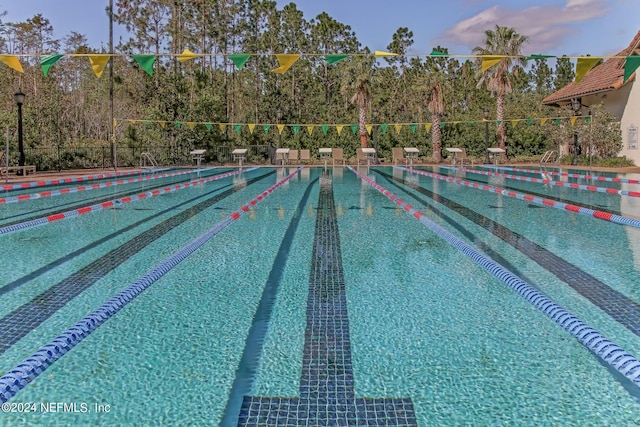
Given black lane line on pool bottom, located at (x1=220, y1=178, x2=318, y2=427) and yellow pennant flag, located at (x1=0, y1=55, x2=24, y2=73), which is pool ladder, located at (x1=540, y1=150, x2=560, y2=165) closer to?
yellow pennant flag, located at (x1=0, y1=55, x2=24, y2=73)

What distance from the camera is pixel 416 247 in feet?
20.7

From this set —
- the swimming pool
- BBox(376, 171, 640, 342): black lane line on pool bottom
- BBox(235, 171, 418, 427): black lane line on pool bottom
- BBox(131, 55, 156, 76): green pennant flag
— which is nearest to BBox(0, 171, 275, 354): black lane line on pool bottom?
the swimming pool

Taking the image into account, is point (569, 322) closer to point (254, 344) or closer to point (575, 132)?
point (254, 344)

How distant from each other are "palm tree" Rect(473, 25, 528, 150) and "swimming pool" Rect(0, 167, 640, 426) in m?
22.2

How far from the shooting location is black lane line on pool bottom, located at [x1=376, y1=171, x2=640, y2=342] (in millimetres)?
3824

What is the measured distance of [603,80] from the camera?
872 inches

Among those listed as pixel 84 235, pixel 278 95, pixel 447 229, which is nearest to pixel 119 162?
pixel 278 95

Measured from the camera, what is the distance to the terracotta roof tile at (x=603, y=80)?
67.9ft

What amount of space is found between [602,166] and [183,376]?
72.3 feet

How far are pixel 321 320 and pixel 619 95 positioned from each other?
22625 millimetres

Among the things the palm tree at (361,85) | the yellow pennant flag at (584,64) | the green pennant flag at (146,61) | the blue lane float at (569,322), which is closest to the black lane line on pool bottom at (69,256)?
the green pennant flag at (146,61)

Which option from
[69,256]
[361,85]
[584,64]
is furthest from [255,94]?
[69,256]

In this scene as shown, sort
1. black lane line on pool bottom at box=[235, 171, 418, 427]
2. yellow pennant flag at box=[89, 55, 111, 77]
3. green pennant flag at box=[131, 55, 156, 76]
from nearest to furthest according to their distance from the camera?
black lane line on pool bottom at box=[235, 171, 418, 427] < green pennant flag at box=[131, 55, 156, 76] < yellow pennant flag at box=[89, 55, 111, 77]

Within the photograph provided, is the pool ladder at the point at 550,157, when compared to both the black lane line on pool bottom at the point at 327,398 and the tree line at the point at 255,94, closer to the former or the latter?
the tree line at the point at 255,94
